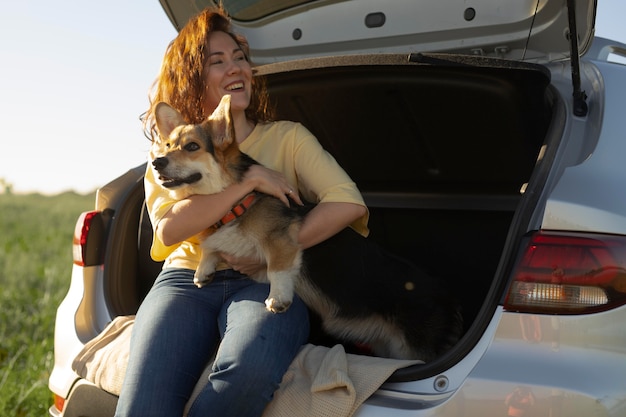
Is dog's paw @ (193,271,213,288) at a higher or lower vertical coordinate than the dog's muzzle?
lower

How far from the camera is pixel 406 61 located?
97.4 inches

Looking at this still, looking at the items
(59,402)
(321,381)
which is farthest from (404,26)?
(59,402)

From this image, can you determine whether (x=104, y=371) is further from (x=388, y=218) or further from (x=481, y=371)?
(x=388, y=218)

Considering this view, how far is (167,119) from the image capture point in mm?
Result: 2754

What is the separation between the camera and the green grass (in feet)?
14.2

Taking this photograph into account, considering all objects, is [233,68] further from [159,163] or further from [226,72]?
[159,163]

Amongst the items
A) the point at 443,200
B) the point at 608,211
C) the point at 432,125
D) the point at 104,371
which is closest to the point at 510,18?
the point at 432,125

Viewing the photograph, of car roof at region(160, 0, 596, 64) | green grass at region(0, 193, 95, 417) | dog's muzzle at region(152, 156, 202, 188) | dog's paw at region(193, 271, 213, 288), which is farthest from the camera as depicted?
green grass at region(0, 193, 95, 417)

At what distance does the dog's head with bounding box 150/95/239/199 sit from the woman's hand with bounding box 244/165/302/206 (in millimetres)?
125

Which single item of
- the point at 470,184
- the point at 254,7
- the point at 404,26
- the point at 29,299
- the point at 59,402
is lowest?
the point at 29,299

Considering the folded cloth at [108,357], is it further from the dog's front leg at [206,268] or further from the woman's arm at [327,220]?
the woman's arm at [327,220]

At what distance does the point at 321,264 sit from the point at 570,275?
3.42 ft

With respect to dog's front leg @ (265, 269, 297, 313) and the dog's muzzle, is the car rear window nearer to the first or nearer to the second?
the dog's muzzle

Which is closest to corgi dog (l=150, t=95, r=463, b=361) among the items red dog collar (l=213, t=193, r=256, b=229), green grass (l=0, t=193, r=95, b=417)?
red dog collar (l=213, t=193, r=256, b=229)
